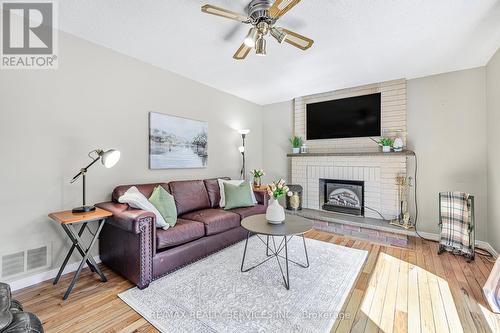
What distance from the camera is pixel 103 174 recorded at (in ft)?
8.51

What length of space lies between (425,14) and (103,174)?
3643 millimetres

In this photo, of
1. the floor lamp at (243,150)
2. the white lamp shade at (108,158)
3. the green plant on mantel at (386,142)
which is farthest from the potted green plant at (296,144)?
the white lamp shade at (108,158)

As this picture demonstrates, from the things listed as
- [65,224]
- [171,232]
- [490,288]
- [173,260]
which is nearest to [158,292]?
[173,260]

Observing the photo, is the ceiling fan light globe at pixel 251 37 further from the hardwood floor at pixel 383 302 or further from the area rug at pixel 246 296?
the hardwood floor at pixel 383 302

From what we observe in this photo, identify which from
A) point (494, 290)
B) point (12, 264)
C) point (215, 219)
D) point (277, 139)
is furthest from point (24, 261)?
point (277, 139)

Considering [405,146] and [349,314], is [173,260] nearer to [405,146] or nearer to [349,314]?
[349,314]

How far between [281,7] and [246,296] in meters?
2.34

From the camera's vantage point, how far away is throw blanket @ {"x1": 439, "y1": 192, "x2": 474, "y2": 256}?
2623 mm

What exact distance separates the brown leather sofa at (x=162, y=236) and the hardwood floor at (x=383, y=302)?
0.76 feet

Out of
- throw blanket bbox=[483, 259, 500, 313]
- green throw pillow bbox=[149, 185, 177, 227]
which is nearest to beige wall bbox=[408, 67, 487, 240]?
throw blanket bbox=[483, 259, 500, 313]

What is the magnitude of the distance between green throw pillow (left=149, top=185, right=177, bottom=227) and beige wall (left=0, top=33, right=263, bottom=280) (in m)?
0.60

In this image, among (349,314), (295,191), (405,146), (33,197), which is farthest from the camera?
(295,191)

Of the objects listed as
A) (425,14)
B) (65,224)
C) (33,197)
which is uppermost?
(425,14)

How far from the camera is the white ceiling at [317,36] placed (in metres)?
1.90
